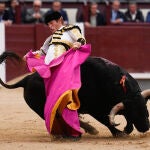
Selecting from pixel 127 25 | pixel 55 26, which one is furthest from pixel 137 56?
pixel 55 26

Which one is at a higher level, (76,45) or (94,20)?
(76,45)

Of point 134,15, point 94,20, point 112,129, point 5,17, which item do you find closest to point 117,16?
point 134,15

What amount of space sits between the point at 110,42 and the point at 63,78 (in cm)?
689

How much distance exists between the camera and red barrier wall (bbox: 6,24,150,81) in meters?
13.4

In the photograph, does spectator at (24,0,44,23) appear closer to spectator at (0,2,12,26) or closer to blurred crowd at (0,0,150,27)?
blurred crowd at (0,0,150,27)

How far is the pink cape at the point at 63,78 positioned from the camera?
6.79 meters

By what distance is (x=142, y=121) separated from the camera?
6.91 meters

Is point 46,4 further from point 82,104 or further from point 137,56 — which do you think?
point 82,104

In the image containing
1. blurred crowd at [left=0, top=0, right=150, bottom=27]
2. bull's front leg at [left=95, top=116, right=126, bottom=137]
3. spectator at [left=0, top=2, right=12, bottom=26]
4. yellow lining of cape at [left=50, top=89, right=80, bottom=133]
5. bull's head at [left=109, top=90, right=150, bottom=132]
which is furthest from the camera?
blurred crowd at [left=0, top=0, right=150, bottom=27]

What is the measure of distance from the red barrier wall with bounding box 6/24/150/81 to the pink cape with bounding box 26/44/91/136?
6444 millimetres

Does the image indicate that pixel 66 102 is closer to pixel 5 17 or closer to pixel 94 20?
pixel 5 17

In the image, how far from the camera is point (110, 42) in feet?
44.8

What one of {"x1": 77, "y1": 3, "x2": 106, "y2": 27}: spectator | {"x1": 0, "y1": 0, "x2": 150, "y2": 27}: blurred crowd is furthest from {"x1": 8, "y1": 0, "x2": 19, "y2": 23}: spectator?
{"x1": 77, "y1": 3, "x2": 106, "y2": 27}: spectator

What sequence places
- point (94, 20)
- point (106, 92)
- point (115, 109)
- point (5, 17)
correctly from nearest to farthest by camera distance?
point (115, 109) → point (106, 92) → point (5, 17) → point (94, 20)
